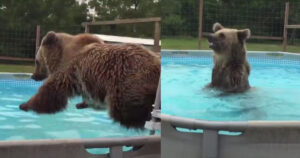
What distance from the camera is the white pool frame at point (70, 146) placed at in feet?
6.16

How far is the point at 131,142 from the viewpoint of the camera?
197 centimetres

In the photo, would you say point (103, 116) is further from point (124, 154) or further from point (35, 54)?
point (35, 54)

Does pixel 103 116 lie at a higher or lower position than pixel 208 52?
lower

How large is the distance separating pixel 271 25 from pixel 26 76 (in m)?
1.37

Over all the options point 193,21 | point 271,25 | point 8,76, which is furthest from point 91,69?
point 271,25

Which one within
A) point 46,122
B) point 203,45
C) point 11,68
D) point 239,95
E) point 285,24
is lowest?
point 46,122

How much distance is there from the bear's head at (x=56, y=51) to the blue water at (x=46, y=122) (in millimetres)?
86

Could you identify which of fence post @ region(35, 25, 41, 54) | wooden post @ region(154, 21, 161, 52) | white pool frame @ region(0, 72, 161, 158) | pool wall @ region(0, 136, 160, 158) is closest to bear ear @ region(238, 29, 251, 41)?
wooden post @ region(154, 21, 161, 52)

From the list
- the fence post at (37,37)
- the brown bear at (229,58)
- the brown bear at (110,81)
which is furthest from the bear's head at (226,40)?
the fence post at (37,37)

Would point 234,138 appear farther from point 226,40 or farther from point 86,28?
point 86,28

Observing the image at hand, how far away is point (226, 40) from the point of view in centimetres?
204

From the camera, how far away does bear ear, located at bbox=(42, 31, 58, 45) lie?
2.00 metres

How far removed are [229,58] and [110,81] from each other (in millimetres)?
684

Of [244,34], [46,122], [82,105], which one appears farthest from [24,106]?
[244,34]
